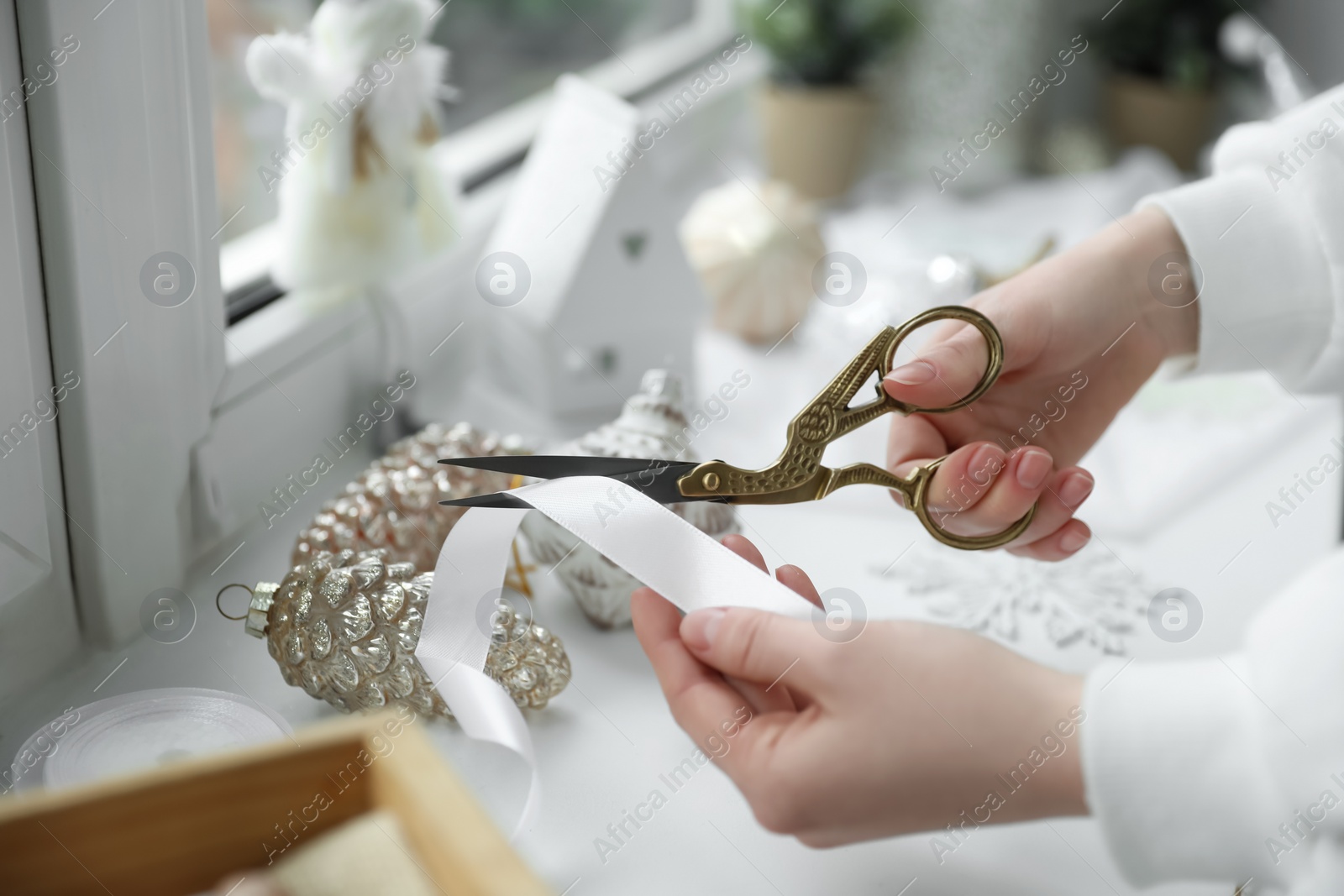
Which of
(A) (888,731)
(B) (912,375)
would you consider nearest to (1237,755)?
(A) (888,731)

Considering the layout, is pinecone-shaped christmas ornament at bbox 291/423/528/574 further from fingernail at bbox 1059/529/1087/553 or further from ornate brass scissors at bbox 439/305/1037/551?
fingernail at bbox 1059/529/1087/553

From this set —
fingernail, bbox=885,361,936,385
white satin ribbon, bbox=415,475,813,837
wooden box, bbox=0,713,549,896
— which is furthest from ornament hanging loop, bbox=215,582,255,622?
fingernail, bbox=885,361,936,385

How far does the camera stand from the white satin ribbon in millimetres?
540

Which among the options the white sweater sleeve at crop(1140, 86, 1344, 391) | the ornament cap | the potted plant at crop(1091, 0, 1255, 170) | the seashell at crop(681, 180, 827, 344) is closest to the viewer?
the ornament cap

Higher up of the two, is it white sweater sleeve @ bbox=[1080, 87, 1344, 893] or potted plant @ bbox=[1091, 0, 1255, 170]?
potted plant @ bbox=[1091, 0, 1255, 170]

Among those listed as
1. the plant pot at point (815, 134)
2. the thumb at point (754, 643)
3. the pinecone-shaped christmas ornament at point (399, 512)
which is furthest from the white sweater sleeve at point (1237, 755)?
the plant pot at point (815, 134)

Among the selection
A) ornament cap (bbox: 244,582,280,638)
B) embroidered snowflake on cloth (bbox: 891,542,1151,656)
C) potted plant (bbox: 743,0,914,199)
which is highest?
potted plant (bbox: 743,0,914,199)

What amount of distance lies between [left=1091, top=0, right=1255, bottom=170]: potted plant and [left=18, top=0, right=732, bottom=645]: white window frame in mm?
1289

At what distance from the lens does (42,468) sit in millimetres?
571

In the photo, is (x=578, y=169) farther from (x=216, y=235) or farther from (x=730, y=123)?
(x=730, y=123)

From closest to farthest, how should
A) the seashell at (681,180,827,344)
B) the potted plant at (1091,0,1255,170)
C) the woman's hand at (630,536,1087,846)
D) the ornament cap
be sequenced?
1. the woman's hand at (630,536,1087,846)
2. the ornament cap
3. the seashell at (681,180,827,344)
4. the potted plant at (1091,0,1255,170)

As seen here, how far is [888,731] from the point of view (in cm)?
Result: 46

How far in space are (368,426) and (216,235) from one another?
246 millimetres

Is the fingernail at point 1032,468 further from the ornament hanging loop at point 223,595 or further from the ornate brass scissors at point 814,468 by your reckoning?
the ornament hanging loop at point 223,595
